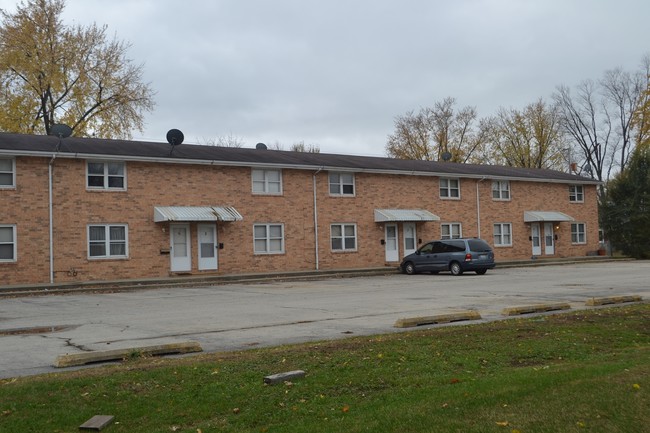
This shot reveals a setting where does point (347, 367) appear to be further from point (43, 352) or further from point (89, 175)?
point (89, 175)

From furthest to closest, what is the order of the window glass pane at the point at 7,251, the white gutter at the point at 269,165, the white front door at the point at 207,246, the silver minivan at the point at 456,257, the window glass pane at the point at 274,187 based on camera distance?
1. the window glass pane at the point at 274,187
2. the silver minivan at the point at 456,257
3. the white front door at the point at 207,246
4. the white gutter at the point at 269,165
5. the window glass pane at the point at 7,251

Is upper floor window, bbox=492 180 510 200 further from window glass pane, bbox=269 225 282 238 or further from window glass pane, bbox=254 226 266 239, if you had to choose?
window glass pane, bbox=254 226 266 239

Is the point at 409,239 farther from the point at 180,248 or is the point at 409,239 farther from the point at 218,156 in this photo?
the point at 180,248

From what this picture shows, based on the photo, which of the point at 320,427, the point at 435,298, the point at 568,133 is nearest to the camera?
the point at 320,427

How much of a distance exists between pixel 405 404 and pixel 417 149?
5818 centimetres

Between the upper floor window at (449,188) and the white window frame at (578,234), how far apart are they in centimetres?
989

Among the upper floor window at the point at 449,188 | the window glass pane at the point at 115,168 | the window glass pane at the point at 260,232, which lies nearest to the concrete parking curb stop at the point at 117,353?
the window glass pane at the point at 115,168

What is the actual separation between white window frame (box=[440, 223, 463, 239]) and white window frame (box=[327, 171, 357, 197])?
6042mm

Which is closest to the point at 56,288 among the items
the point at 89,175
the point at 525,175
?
the point at 89,175

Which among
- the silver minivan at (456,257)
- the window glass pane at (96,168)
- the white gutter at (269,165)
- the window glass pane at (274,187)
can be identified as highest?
the white gutter at (269,165)

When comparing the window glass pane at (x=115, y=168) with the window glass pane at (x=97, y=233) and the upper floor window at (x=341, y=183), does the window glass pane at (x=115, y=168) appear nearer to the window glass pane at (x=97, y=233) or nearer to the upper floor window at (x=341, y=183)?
the window glass pane at (x=97, y=233)

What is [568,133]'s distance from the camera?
2466 inches

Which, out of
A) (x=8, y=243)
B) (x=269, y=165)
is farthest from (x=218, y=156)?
(x=8, y=243)

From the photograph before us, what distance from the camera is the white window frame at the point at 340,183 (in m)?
32.1
